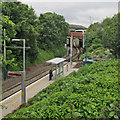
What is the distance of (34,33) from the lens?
2186 cm

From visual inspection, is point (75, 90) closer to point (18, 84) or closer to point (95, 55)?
point (18, 84)

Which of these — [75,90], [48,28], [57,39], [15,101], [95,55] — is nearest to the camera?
[75,90]

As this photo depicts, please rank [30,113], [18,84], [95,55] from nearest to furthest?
[30,113] < [18,84] < [95,55]

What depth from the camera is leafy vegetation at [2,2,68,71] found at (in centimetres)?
1884

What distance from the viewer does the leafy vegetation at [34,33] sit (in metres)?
18.8

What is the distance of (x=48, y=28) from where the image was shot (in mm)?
30172

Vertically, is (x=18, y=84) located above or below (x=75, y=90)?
below

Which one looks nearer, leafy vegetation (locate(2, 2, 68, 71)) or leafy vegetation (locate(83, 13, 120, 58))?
leafy vegetation (locate(2, 2, 68, 71))

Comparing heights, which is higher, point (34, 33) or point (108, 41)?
point (34, 33)

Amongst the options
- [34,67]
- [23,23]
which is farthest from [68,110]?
[34,67]

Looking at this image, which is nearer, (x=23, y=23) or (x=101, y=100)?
(x=101, y=100)

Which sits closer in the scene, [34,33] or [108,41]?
[34,33]

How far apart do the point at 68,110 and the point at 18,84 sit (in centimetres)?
1273

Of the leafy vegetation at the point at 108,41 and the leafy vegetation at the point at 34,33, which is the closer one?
the leafy vegetation at the point at 34,33
